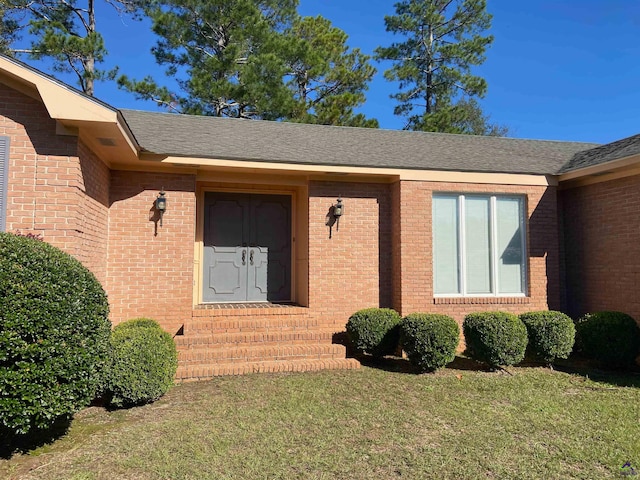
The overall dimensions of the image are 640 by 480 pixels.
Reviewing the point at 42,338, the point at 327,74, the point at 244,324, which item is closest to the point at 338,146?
the point at 244,324

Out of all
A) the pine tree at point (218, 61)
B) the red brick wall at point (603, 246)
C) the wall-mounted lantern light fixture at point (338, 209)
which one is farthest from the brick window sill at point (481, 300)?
the pine tree at point (218, 61)

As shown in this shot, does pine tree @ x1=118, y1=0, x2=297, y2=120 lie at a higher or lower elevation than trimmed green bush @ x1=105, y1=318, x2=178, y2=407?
higher

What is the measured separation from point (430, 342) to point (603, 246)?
4096 mm

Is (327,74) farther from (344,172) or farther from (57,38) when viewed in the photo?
(344,172)

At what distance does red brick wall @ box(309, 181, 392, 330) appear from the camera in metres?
8.05

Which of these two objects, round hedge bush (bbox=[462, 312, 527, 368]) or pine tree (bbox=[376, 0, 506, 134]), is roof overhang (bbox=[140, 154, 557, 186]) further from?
pine tree (bbox=[376, 0, 506, 134])

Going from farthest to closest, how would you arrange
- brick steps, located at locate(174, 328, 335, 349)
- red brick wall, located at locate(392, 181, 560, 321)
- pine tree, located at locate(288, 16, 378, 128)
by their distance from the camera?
1. pine tree, located at locate(288, 16, 378, 128)
2. red brick wall, located at locate(392, 181, 560, 321)
3. brick steps, located at locate(174, 328, 335, 349)

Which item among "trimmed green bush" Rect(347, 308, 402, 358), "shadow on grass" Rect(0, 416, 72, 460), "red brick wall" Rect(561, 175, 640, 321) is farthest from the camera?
"red brick wall" Rect(561, 175, 640, 321)

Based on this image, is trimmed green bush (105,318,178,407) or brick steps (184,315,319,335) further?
brick steps (184,315,319,335)

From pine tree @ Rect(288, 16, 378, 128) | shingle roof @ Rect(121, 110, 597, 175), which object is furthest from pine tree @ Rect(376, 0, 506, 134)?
shingle roof @ Rect(121, 110, 597, 175)

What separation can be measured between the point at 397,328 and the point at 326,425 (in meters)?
3.09

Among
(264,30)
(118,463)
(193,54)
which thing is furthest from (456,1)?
(118,463)

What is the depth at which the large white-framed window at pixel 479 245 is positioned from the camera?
8.26m

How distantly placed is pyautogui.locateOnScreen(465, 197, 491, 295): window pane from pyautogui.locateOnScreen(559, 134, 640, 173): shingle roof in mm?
1914
